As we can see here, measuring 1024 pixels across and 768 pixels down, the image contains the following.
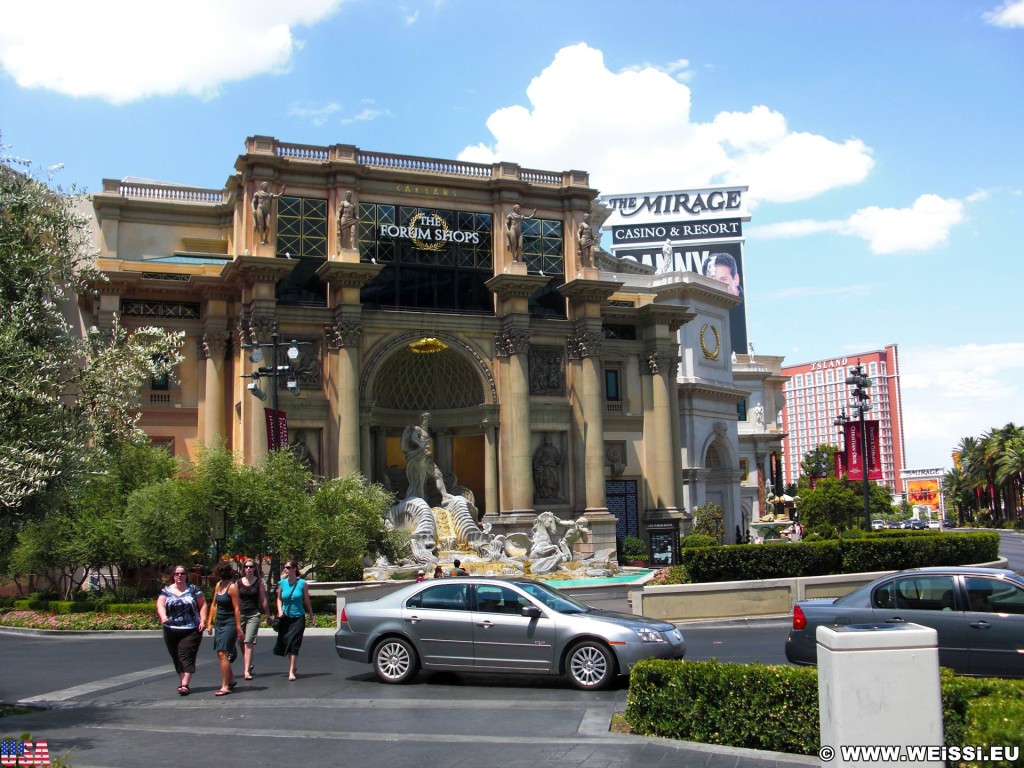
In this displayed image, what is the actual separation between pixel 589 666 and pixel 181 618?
5.51 m

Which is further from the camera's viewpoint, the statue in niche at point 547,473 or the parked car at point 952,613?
the statue in niche at point 547,473

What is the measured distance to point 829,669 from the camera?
6969 millimetres

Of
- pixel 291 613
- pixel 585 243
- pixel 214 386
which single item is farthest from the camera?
pixel 585 243

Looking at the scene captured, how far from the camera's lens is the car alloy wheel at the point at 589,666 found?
12867 millimetres

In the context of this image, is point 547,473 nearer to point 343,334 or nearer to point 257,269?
point 343,334

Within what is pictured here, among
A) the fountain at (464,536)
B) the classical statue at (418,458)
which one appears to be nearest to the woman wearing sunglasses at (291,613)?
the fountain at (464,536)

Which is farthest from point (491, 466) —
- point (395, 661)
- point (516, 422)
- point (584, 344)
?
point (395, 661)

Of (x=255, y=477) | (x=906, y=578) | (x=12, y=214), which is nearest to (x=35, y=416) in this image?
(x=12, y=214)

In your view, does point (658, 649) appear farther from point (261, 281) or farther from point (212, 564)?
point (261, 281)

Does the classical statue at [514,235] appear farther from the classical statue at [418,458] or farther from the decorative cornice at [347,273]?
the classical statue at [418,458]

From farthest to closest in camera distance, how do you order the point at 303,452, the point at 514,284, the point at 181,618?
the point at 514,284
the point at 303,452
the point at 181,618

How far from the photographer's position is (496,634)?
13.3m

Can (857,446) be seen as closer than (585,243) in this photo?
Yes

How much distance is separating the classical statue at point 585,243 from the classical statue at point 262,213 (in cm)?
1377
